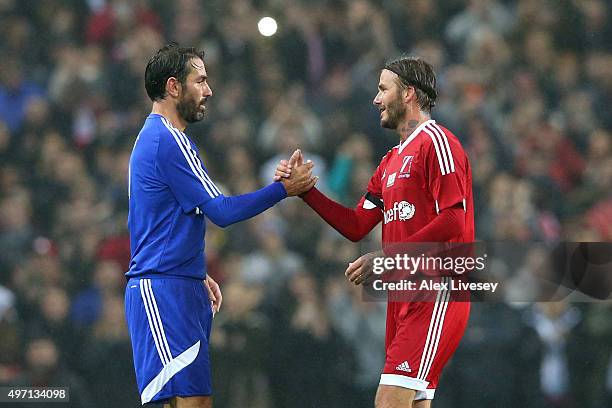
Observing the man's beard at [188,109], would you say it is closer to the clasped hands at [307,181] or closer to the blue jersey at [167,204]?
the blue jersey at [167,204]

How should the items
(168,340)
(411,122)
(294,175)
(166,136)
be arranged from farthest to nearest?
(411,122), (294,175), (166,136), (168,340)

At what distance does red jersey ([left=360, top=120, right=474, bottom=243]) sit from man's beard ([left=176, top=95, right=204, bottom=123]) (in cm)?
96

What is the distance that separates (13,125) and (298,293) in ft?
8.99

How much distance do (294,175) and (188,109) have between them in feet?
1.91

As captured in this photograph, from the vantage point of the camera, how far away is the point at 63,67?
8.37 meters

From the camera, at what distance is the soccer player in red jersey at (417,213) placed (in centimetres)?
446

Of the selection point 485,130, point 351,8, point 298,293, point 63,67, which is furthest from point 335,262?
point 63,67

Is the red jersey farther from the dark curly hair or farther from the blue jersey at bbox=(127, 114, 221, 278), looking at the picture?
the dark curly hair

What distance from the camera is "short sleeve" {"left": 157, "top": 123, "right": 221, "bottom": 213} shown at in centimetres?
434

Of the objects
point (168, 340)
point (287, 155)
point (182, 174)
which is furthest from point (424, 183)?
point (287, 155)

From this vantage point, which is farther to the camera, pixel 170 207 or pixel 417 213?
pixel 417 213

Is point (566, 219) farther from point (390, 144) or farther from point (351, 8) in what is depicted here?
point (351, 8)

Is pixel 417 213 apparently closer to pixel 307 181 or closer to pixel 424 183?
pixel 424 183

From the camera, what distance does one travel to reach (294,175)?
4.72 meters
